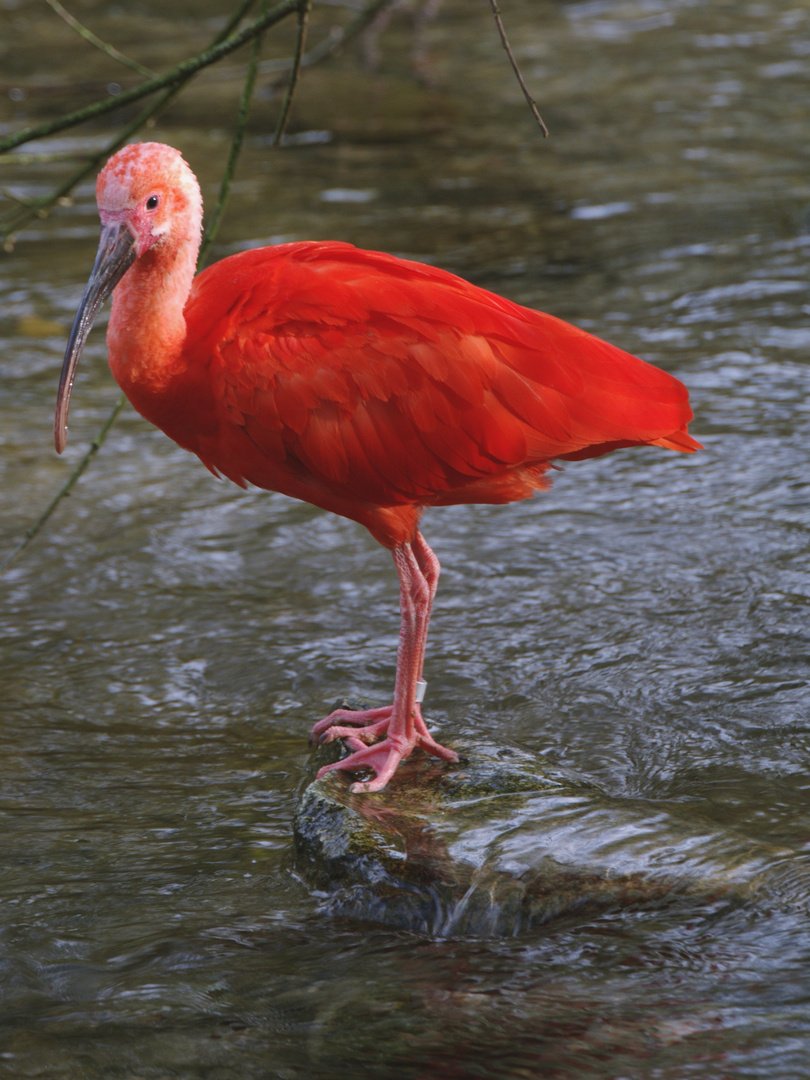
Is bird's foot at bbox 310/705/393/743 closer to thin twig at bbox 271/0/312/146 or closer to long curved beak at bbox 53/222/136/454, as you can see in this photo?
long curved beak at bbox 53/222/136/454

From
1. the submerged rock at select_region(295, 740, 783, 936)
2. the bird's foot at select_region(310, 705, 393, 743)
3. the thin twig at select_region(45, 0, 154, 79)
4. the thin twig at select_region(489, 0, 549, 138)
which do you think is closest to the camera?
the submerged rock at select_region(295, 740, 783, 936)

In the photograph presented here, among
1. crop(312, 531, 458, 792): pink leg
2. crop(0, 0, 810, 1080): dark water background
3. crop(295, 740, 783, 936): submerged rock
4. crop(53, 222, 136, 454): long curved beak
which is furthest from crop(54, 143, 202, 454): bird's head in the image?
crop(295, 740, 783, 936): submerged rock

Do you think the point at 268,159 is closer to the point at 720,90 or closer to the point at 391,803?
the point at 720,90

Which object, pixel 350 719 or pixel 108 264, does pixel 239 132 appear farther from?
pixel 350 719

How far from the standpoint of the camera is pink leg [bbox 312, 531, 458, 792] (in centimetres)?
397

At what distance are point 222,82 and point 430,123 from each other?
9.88 ft

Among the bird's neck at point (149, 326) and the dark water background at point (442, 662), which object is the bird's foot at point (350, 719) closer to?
the dark water background at point (442, 662)

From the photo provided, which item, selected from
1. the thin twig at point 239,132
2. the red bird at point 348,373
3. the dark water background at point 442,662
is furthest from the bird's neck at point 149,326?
the dark water background at point 442,662

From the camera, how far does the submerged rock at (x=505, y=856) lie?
331cm

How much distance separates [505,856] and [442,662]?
1591 millimetres

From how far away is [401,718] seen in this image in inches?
157

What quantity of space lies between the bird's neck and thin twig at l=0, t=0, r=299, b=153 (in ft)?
1.35

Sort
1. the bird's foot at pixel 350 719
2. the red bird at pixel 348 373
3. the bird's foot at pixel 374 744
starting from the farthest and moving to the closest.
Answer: the bird's foot at pixel 350 719
the bird's foot at pixel 374 744
the red bird at pixel 348 373

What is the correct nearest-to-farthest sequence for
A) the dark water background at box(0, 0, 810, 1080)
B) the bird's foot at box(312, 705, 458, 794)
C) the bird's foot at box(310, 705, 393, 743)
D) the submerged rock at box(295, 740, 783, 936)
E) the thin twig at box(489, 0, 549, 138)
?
1. the dark water background at box(0, 0, 810, 1080)
2. the submerged rock at box(295, 740, 783, 936)
3. the thin twig at box(489, 0, 549, 138)
4. the bird's foot at box(312, 705, 458, 794)
5. the bird's foot at box(310, 705, 393, 743)
